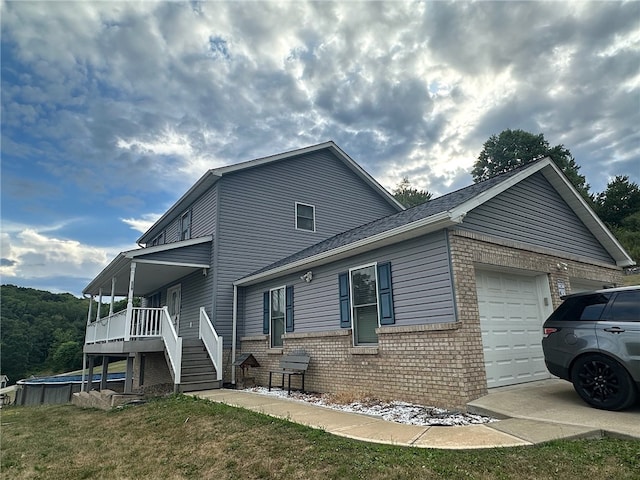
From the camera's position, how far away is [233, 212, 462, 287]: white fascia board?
21.1 ft

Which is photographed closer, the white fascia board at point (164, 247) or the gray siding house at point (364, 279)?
the gray siding house at point (364, 279)

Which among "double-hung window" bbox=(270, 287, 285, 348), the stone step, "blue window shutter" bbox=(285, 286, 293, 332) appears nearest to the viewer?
the stone step

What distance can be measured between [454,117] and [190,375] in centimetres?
1337

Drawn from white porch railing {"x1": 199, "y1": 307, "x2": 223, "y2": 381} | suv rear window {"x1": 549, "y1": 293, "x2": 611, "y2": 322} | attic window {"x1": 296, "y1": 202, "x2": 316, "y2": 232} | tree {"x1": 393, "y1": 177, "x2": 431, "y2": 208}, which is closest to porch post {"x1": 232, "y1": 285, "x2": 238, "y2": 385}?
white porch railing {"x1": 199, "y1": 307, "x2": 223, "y2": 381}

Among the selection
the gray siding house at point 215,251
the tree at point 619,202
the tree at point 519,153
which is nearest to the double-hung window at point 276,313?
the gray siding house at point 215,251

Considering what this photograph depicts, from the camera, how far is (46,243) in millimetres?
18562

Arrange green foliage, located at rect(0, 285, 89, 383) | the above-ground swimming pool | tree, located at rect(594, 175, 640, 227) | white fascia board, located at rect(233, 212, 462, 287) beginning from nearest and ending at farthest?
white fascia board, located at rect(233, 212, 462, 287) → the above-ground swimming pool → tree, located at rect(594, 175, 640, 227) → green foliage, located at rect(0, 285, 89, 383)

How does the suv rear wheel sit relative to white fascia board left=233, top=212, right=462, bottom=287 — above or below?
below

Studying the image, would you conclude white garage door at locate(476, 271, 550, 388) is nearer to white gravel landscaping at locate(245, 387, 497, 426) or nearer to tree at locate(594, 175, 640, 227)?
white gravel landscaping at locate(245, 387, 497, 426)

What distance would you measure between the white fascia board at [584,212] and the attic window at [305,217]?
822cm

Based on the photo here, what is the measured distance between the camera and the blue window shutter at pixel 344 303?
8.47 meters

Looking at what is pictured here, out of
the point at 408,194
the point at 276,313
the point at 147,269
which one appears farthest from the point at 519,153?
the point at 147,269

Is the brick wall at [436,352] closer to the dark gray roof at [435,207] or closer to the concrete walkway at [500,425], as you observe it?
the concrete walkway at [500,425]

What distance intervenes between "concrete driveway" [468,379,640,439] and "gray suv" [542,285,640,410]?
279mm
